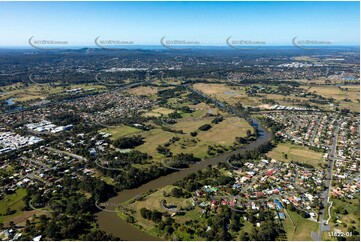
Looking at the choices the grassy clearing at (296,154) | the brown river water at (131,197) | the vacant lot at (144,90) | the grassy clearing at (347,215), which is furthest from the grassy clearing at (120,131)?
the grassy clearing at (347,215)

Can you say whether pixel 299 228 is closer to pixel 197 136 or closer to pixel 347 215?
pixel 347 215

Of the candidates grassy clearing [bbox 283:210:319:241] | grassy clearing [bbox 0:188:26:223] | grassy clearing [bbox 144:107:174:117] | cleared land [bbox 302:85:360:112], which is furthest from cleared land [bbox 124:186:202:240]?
cleared land [bbox 302:85:360:112]

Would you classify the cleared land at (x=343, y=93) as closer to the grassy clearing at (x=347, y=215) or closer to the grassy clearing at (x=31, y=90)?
the grassy clearing at (x=347, y=215)

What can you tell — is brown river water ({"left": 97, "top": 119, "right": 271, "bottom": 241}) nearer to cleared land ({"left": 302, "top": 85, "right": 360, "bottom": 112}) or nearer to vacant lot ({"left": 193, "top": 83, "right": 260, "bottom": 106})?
vacant lot ({"left": 193, "top": 83, "right": 260, "bottom": 106})

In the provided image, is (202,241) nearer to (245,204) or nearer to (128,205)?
(245,204)

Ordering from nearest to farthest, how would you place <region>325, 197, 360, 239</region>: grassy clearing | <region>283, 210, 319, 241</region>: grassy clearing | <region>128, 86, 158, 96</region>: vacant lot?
1. <region>283, 210, 319, 241</region>: grassy clearing
2. <region>325, 197, 360, 239</region>: grassy clearing
3. <region>128, 86, 158, 96</region>: vacant lot

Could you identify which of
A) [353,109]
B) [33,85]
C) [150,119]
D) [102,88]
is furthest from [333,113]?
[33,85]

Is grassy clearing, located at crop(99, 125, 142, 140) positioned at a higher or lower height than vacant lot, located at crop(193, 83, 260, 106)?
higher
